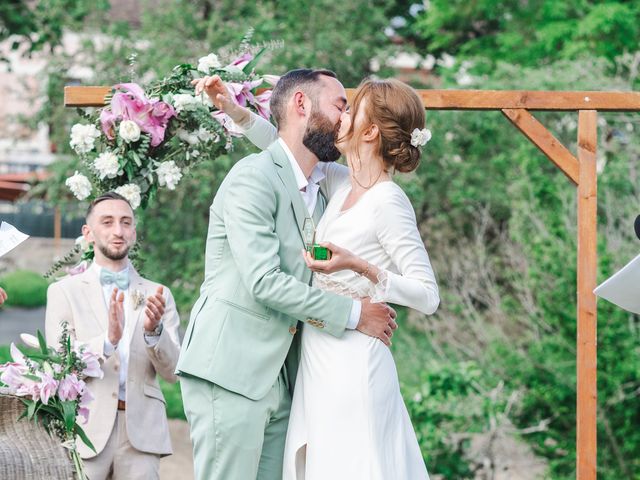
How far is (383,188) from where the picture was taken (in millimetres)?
3719

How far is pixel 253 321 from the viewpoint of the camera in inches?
147

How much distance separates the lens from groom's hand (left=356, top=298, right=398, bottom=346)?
3693 mm

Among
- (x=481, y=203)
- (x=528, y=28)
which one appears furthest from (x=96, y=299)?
(x=528, y=28)

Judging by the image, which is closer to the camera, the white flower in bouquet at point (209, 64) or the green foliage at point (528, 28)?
the white flower in bouquet at point (209, 64)

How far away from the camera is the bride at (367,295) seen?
142 inches

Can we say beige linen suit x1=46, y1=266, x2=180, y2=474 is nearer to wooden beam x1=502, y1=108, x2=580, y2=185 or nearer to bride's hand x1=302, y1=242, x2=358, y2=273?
bride's hand x1=302, y1=242, x2=358, y2=273

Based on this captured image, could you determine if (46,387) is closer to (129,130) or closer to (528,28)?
(129,130)

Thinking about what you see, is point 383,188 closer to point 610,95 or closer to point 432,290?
point 432,290

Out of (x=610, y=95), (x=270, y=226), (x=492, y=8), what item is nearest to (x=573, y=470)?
(x=610, y=95)

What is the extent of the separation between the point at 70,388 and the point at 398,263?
151cm

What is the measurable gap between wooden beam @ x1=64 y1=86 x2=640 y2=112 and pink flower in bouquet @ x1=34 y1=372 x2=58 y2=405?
237 centimetres

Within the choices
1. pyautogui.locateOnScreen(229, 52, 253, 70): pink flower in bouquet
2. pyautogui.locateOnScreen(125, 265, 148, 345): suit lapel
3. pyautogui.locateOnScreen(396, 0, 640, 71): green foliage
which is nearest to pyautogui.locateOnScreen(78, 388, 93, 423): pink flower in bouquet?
pyautogui.locateOnScreen(125, 265, 148, 345): suit lapel

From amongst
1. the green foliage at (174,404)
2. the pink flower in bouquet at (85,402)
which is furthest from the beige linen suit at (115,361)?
the green foliage at (174,404)

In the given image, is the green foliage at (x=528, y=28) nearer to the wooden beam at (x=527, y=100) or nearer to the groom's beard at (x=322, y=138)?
the wooden beam at (x=527, y=100)
